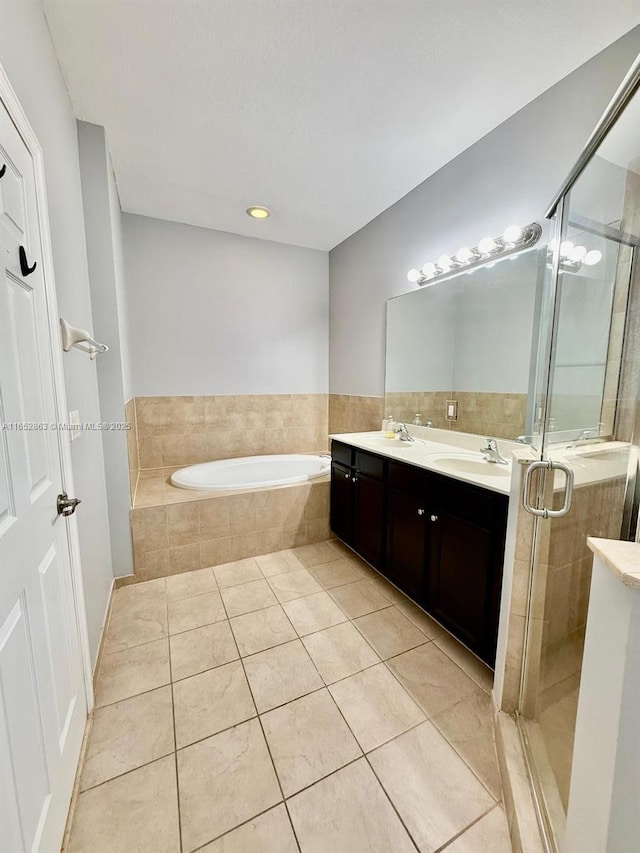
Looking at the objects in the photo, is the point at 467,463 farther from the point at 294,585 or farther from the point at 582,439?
the point at 294,585

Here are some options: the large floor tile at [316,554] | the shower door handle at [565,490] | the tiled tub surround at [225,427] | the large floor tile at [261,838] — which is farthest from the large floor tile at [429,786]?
the tiled tub surround at [225,427]

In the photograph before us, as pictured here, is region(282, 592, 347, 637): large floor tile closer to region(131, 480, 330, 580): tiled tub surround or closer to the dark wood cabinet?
the dark wood cabinet

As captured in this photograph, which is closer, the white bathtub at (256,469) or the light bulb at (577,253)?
the light bulb at (577,253)

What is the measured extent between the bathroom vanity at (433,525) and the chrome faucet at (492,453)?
4cm

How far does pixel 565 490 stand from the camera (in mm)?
1124

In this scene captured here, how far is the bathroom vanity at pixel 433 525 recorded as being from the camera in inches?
55.9

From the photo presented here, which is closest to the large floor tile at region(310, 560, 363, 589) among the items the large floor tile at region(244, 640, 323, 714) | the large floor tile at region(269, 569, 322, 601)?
the large floor tile at region(269, 569, 322, 601)

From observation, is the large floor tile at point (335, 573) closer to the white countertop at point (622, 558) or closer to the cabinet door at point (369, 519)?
the cabinet door at point (369, 519)

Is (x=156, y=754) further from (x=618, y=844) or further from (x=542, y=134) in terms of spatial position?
(x=542, y=134)

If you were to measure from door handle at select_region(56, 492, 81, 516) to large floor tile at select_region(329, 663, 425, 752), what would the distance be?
126cm

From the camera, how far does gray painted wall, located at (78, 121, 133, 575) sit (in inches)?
73.2

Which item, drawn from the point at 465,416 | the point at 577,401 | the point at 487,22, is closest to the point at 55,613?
the point at 577,401

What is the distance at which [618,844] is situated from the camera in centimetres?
65

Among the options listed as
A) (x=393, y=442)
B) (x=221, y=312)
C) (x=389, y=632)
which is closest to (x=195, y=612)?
(x=389, y=632)
